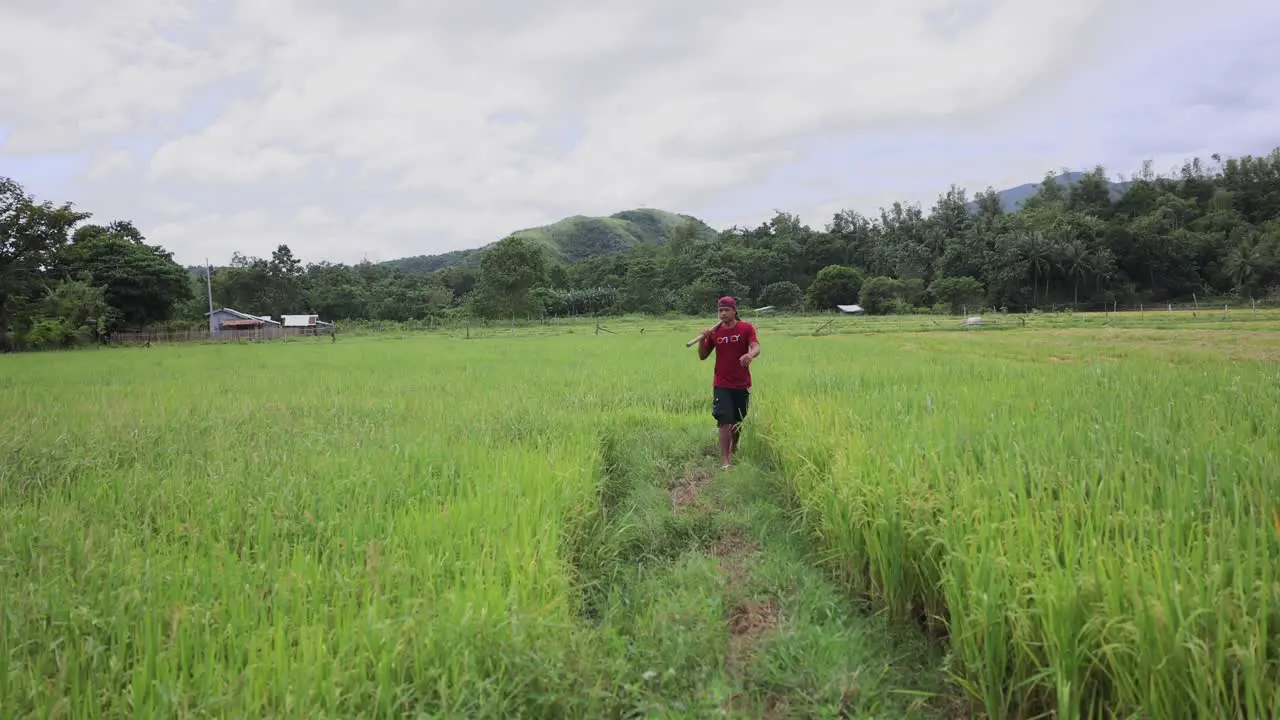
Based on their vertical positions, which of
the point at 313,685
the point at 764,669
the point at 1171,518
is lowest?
the point at 764,669

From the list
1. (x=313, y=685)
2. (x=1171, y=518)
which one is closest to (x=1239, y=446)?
(x=1171, y=518)

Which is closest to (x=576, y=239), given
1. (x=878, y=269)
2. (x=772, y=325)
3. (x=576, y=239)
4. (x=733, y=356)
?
(x=576, y=239)

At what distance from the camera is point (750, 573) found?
137 inches

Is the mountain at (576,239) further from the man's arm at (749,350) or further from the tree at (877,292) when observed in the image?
the man's arm at (749,350)

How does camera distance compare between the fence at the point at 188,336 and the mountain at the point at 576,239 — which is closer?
the fence at the point at 188,336

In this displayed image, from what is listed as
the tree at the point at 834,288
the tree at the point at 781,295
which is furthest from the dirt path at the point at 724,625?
the tree at the point at 834,288

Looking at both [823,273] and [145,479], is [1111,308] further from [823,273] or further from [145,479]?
[145,479]

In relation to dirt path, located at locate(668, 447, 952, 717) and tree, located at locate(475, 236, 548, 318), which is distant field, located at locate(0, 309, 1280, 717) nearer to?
dirt path, located at locate(668, 447, 952, 717)

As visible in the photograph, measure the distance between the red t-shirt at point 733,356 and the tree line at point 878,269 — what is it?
41480 millimetres

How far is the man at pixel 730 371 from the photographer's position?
5.70 m

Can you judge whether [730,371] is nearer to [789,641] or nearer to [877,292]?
[789,641]

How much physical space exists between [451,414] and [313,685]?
4.99m

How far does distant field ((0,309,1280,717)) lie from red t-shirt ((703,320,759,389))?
64cm

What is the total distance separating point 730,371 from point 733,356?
0.49 ft
